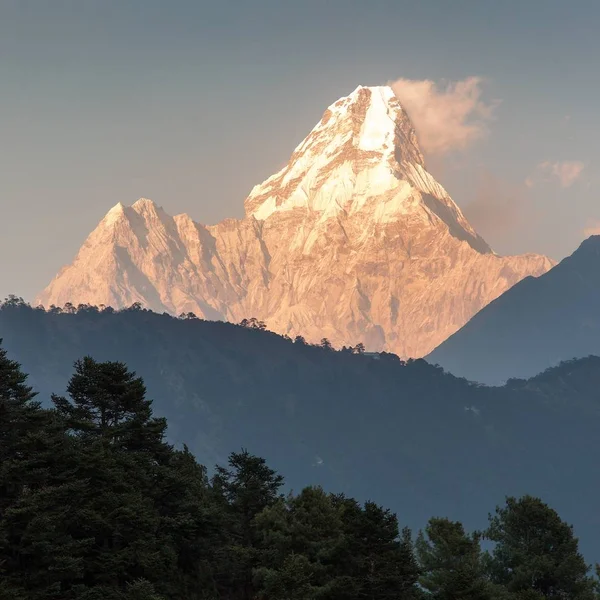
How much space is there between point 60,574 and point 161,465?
21.7 meters

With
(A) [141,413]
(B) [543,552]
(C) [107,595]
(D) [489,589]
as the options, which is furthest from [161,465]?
(B) [543,552]

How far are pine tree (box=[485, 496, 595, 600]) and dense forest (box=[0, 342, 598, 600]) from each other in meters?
0.12

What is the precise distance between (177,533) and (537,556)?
97.9 ft

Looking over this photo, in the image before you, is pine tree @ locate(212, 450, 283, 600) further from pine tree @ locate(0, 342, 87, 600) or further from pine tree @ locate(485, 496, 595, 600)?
pine tree @ locate(485, 496, 595, 600)

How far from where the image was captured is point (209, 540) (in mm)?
78875

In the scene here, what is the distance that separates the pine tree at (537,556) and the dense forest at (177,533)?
4.6 inches

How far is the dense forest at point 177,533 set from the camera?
61.2 m

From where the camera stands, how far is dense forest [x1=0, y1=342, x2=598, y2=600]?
61250 millimetres

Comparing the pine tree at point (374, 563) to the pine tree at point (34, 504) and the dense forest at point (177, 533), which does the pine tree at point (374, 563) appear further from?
the pine tree at point (34, 504)

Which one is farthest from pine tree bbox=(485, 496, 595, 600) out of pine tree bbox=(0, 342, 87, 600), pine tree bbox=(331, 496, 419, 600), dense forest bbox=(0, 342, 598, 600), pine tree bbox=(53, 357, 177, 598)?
pine tree bbox=(0, 342, 87, 600)

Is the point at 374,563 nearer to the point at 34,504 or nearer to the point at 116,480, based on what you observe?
the point at 116,480

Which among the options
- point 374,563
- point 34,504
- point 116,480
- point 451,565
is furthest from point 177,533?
point 451,565

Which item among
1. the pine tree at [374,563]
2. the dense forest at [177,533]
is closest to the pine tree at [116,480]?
the dense forest at [177,533]

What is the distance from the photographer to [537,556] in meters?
83.8
